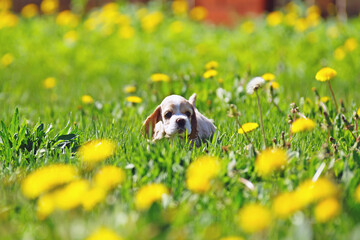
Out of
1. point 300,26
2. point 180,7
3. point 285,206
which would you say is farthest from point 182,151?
point 180,7

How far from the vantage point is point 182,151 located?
2.90m

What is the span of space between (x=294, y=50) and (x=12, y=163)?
15.8 feet

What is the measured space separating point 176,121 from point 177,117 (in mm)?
26

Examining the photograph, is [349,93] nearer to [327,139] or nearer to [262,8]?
[327,139]

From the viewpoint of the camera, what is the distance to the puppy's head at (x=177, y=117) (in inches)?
120

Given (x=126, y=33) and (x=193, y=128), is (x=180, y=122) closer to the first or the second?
(x=193, y=128)

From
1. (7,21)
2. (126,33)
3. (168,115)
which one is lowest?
(126,33)

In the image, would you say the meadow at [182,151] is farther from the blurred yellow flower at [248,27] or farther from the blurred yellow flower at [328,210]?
the blurred yellow flower at [248,27]

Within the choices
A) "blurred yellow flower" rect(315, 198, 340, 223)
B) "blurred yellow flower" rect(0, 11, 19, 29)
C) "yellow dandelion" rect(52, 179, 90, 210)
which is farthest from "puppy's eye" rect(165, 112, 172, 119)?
"blurred yellow flower" rect(0, 11, 19, 29)

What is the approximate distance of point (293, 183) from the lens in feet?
8.34

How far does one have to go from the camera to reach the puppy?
3.05 meters

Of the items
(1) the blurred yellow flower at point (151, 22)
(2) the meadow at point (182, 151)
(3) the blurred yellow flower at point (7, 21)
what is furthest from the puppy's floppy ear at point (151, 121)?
(3) the blurred yellow flower at point (7, 21)

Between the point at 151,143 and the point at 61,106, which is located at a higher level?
the point at 151,143

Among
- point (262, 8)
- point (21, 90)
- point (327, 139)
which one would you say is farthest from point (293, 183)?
point (262, 8)
